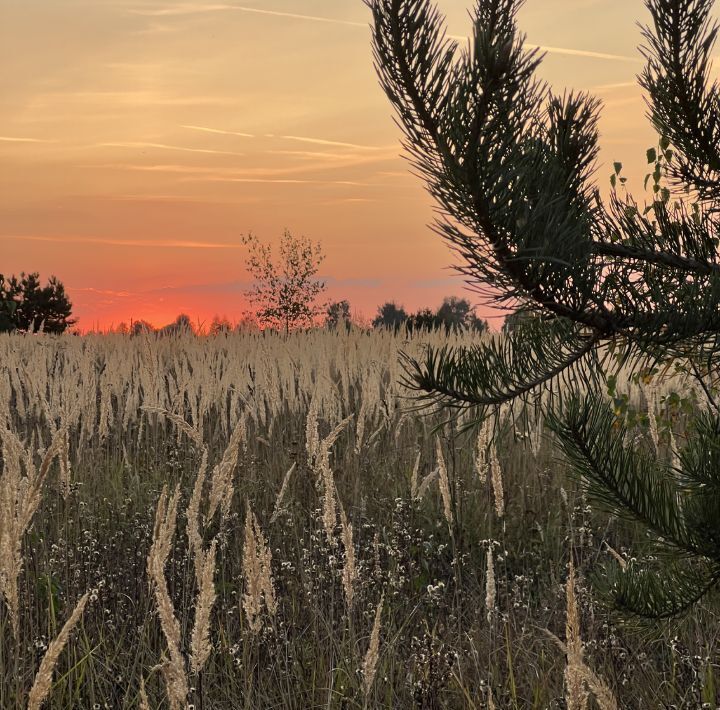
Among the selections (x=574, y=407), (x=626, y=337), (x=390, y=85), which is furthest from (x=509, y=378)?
(x=390, y=85)

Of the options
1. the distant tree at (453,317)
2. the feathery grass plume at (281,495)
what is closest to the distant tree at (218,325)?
the distant tree at (453,317)

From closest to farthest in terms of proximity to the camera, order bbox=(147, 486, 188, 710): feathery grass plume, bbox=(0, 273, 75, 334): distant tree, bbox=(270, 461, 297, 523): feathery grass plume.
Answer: bbox=(147, 486, 188, 710): feathery grass plume
bbox=(270, 461, 297, 523): feathery grass plume
bbox=(0, 273, 75, 334): distant tree

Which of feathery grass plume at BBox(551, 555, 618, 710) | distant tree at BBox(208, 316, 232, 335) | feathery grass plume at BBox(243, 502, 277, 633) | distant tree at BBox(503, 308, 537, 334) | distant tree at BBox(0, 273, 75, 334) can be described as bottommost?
feathery grass plume at BBox(551, 555, 618, 710)

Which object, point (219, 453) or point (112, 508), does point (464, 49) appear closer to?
point (112, 508)

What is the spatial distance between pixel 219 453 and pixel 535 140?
14.5 ft

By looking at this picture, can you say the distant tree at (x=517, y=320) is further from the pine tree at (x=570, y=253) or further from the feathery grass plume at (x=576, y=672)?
the feathery grass plume at (x=576, y=672)

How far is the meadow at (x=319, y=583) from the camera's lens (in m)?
2.18

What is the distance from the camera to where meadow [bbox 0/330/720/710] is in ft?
7.14

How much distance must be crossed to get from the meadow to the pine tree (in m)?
0.21

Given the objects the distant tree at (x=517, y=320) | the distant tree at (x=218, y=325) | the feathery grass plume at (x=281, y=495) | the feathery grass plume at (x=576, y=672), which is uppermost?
the distant tree at (x=218, y=325)

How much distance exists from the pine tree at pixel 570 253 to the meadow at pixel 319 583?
8.3 inches

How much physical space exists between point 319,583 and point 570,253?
1.96 metres

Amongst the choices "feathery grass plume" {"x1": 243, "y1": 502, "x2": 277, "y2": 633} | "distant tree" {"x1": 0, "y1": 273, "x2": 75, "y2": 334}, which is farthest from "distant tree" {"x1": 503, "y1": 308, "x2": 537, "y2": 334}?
Result: "distant tree" {"x1": 0, "y1": 273, "x2": 75, "y2": 334}

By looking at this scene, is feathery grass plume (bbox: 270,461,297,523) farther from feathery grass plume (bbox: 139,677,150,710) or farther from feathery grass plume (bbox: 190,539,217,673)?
Answer: feathery grass plume (bbox: 139,677,150,710)
